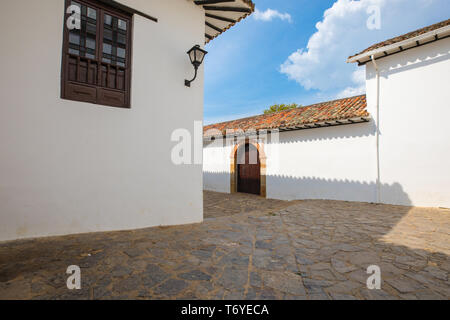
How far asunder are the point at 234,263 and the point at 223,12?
5.13 metres

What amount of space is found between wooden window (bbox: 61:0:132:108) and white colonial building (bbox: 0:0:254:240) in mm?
16

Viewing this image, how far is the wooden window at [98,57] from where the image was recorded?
339cm

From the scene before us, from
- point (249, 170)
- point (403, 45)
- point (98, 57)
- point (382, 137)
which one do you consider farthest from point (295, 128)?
point (98, 57)

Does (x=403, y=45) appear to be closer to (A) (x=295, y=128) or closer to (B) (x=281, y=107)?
(A) (x=295, y=128)

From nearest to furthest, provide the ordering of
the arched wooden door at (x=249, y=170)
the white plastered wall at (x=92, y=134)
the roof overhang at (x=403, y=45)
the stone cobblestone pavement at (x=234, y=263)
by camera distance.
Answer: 1. the stone cobblestone pavement at (x=234, y=263)
2. the white plastered wall at (x=92, y=134)
3. the roof overhang at (x=403, y=45)
4. the arched wooden door at (x=249, y=170)

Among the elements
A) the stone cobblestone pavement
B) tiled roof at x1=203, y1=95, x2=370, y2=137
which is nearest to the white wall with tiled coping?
tiled roof at x1=203, y1=95, x2=370, y2=137

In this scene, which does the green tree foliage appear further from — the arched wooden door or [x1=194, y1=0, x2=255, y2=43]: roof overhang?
[x1=194, y1=0, x2=255, y2=43]: roof overhang

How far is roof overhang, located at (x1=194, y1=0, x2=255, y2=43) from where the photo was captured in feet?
14.8

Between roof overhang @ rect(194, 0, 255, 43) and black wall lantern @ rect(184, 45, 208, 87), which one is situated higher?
roof overhang @ rect(194, 0, 255, 43)

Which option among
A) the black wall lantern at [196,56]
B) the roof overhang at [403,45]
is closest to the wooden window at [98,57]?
the black wall lantern at [196,56]

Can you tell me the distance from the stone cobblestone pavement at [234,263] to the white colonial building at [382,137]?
9.60 feet

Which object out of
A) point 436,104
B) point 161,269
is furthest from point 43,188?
point 436,104

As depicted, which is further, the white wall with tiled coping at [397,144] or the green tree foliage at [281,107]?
the green tree foliage at [281,107]

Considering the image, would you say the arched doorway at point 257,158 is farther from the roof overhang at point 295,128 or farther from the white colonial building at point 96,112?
the white colonial building at point 96,112
